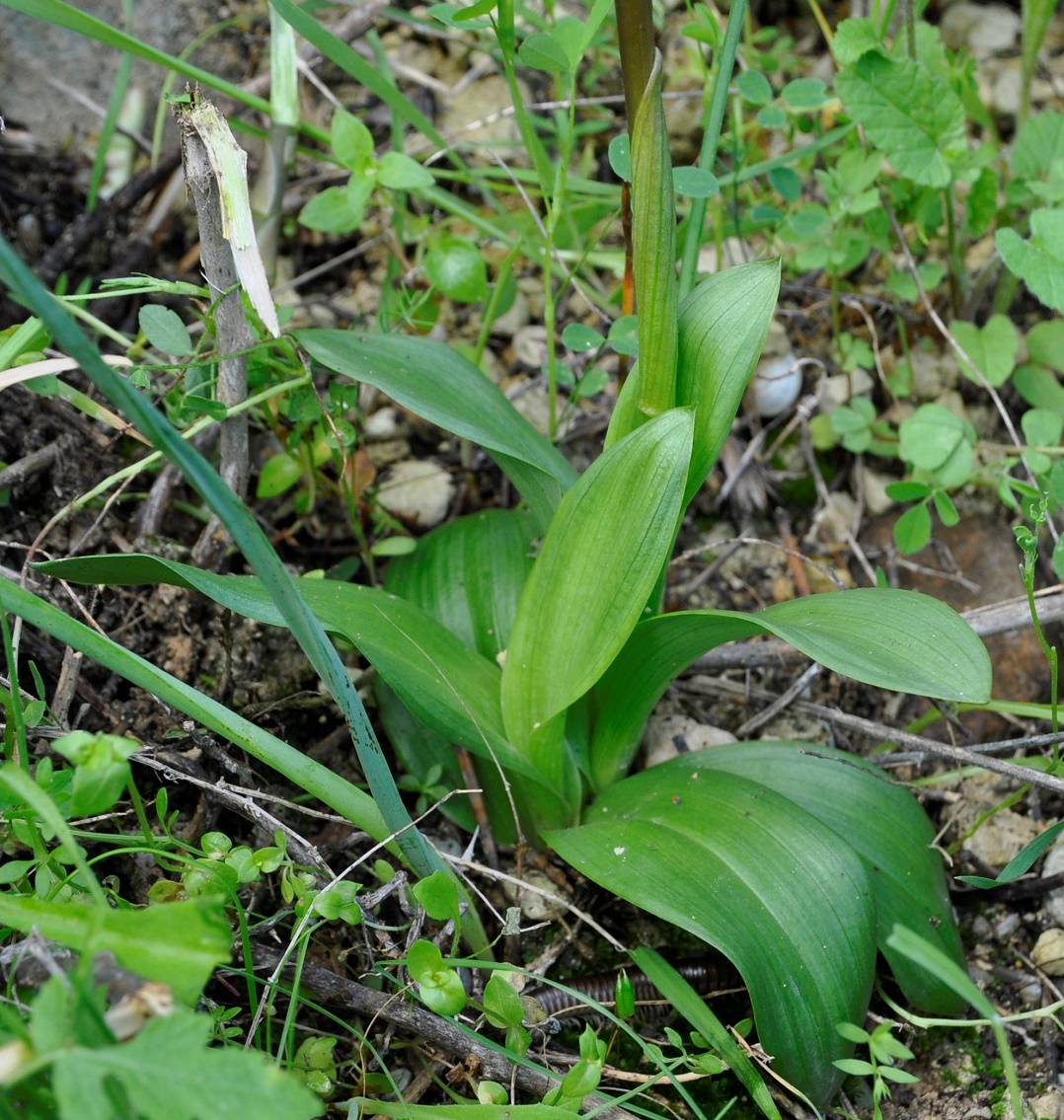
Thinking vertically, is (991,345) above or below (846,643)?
above

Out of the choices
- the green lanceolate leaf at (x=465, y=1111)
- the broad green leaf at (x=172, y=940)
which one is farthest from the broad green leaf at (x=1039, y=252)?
the broad green leaf at (x=172, y=940)

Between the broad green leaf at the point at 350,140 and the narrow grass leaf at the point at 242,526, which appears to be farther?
the broad green leaf at the point at 350,140

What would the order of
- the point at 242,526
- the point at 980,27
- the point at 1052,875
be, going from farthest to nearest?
the point at 980,27
the point at 1052,875
the point at 242,526

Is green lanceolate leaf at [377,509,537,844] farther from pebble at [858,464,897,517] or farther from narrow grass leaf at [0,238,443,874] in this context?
pebble at [858,464,897,517]

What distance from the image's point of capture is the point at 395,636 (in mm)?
1172

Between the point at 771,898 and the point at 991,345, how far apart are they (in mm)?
1106

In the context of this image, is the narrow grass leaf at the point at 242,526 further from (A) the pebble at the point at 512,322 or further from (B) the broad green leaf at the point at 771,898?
(A) the pebble at the point at 512,322

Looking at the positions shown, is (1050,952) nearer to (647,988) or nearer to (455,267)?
(647,988)

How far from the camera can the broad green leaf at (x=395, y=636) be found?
1062 mm

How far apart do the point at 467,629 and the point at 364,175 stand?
0.67m

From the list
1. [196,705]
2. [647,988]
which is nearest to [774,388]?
[647,988]

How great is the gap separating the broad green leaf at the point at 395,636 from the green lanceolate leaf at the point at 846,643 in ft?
0.57

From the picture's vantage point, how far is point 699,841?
1.15 m

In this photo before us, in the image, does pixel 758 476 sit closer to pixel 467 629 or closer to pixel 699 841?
pixel 467 629
